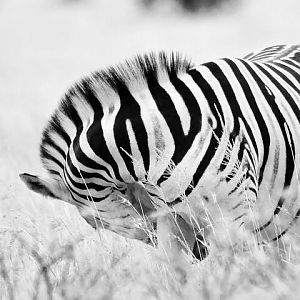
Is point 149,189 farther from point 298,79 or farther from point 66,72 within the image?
point 66,72

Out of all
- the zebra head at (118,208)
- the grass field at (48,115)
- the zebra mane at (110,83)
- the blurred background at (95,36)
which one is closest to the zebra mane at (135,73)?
the zebra mane at (110,83)

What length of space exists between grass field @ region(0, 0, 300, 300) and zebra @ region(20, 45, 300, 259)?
188 millimetres

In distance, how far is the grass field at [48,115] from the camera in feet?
8.76

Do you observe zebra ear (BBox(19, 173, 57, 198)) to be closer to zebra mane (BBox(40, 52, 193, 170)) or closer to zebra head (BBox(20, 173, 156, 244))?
zebra head (BBox(20, 173, 156, 244))

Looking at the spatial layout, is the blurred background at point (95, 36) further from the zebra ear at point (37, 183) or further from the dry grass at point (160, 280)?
the dry grass at point (160, 280)

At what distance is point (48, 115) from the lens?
30.7 feet

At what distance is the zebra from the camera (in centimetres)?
351

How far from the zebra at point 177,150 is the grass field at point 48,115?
0.19 meters

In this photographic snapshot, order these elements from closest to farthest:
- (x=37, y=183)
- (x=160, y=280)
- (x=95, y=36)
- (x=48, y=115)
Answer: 1. (x=160, y=280)
2. (x=37, y=183)
3. (x=48, y=115)
4. (x=95, y=36)

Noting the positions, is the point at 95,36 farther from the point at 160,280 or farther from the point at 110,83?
the point at 160,280

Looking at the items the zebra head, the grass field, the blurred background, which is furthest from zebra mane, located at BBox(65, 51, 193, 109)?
the blurred background

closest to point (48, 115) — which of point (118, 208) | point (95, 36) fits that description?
point (118, 208)

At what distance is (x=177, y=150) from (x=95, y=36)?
535 inches

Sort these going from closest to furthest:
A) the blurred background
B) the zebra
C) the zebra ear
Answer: the zebra
the zebra ear
the blurred background
